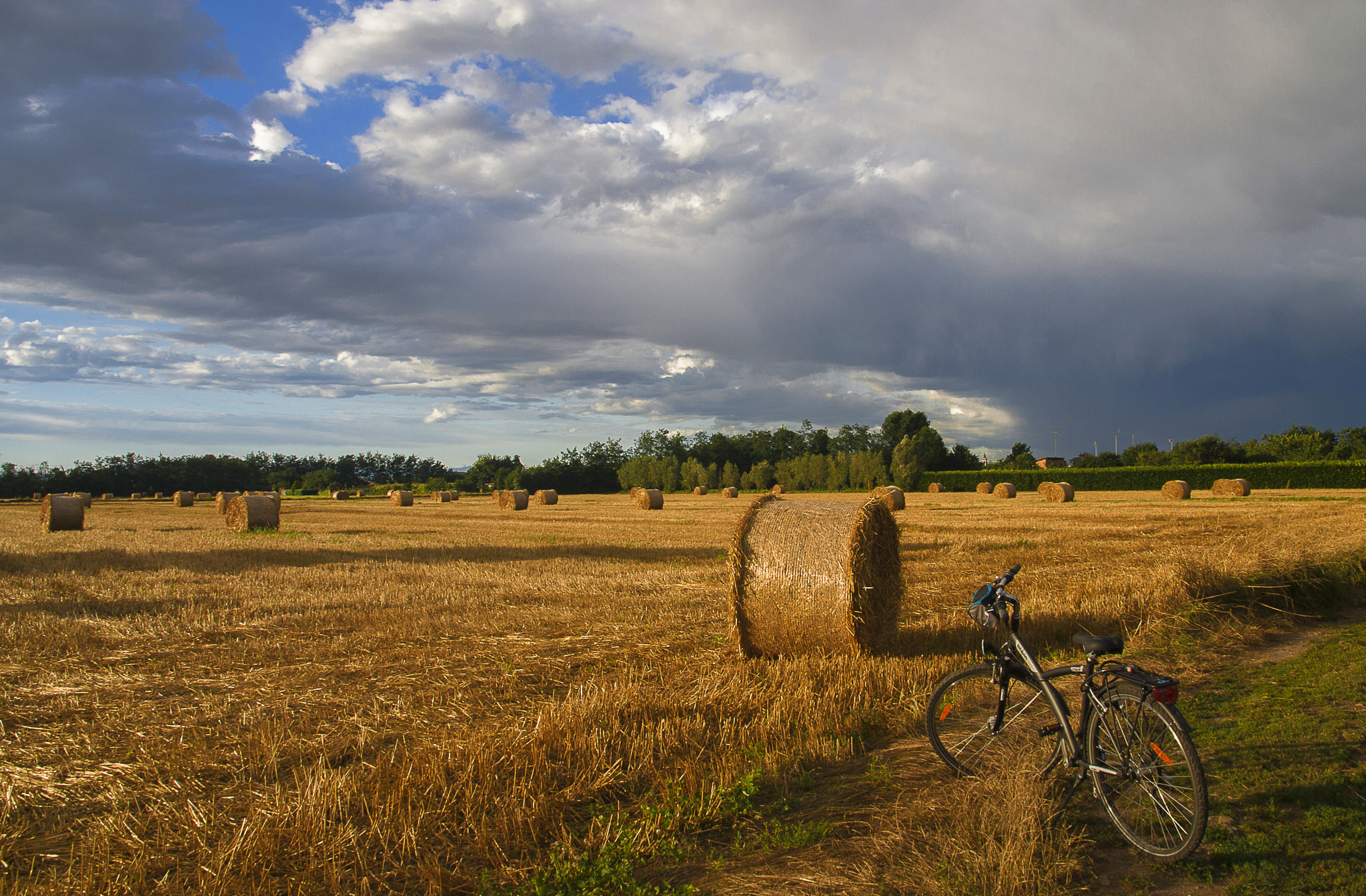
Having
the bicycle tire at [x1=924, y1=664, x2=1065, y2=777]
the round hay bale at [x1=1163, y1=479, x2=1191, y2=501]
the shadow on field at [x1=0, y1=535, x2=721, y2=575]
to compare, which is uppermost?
the round hay bale at [x1=1163, y1=479, x2=1191, y2=501]

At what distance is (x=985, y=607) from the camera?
483 centimetres

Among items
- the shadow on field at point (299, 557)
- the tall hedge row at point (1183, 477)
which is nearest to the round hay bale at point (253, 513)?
the shadow on field at point (299, 557)

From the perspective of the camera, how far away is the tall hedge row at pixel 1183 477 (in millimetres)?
52125

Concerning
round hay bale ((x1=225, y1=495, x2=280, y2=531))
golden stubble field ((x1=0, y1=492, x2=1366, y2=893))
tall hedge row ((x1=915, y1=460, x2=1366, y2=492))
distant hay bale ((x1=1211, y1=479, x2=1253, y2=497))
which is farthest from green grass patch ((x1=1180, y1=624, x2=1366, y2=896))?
tall hedge row ((x1=915, y1=460, x2=1366, y2=492))

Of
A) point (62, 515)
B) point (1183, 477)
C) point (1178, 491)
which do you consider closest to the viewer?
point (62, 515)

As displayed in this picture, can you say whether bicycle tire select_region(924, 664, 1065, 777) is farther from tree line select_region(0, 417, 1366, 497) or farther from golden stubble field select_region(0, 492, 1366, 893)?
tree line select_region(0, 417, 1366, 497)

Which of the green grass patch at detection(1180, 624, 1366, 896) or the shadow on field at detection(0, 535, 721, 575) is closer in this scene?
the green grass patch at detection(1180, 624, 1366, 896)

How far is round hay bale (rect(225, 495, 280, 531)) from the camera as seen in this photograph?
86.7 feet

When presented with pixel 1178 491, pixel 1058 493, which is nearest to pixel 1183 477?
pixel 1178 491

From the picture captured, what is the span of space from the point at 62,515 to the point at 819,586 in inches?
1188

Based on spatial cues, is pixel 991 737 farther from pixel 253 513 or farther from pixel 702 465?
pixel 702 465

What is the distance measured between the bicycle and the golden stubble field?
74 centimetres

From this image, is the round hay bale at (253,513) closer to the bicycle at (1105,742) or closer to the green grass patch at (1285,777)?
the bicycle at (1105,742)

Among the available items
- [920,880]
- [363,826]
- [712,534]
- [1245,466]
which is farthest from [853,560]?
[1245,466]
